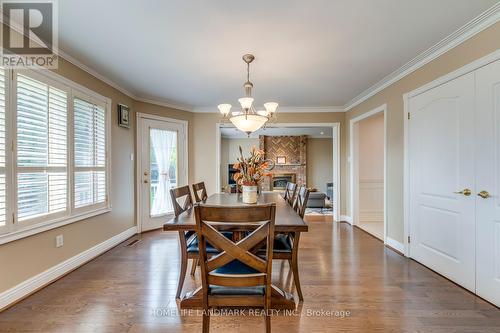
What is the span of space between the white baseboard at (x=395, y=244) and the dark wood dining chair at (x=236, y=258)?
2.58m

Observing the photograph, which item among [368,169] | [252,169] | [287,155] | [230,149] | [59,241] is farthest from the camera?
[230,149]

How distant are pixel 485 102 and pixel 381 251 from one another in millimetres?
2113

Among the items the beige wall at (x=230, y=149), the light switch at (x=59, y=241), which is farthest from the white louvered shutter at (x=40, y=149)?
the beige wall at (x=230, y=149)

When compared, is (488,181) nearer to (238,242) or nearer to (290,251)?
(290,251)

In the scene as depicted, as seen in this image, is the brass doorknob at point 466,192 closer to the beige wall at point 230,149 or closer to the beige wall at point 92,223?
the beige wall at point 92,223

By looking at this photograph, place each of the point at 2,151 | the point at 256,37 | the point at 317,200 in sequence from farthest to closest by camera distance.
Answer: the point at 317,200 < the point at 256,37 < the point at 2,151

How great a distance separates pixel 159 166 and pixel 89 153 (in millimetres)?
1516

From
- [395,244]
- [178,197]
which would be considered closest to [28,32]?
[178,197]

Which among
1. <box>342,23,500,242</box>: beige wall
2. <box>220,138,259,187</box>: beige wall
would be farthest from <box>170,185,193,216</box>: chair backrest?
<box>220,138,259,187</box>: beige wall

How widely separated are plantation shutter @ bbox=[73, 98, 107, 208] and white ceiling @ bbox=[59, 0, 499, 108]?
553 millimetres

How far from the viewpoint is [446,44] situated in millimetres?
2473

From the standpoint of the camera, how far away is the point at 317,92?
13.4 ft

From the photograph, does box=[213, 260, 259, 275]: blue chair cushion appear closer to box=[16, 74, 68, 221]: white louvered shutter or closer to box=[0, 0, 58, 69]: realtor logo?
box=[16, 74, 68, 221]: white louvered shutter

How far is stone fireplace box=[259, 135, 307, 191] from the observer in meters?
9.30
